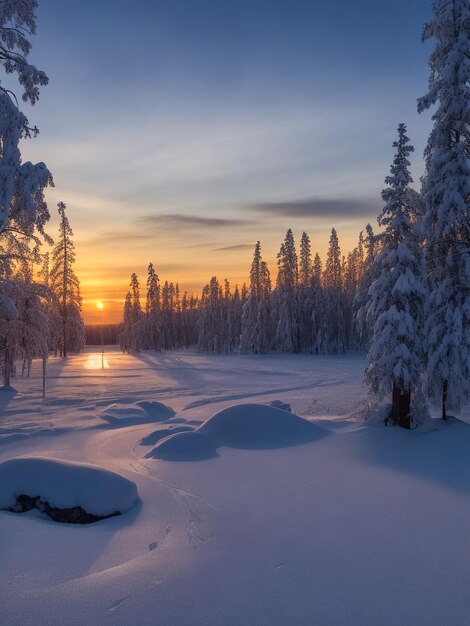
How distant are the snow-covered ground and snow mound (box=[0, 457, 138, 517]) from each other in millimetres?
261

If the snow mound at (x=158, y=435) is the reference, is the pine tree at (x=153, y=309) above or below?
above

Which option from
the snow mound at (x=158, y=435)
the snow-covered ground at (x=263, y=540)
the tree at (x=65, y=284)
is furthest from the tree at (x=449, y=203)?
the tree at (x=65, y=284)

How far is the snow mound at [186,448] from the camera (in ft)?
35.6

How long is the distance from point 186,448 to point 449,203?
10.6m

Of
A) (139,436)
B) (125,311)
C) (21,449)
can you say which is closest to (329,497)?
(139,436)

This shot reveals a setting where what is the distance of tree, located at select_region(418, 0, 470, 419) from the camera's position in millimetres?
13195

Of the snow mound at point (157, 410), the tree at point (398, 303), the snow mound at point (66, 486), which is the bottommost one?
the snow mound at point (157, 410)

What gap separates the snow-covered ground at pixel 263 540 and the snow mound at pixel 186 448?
35 cm

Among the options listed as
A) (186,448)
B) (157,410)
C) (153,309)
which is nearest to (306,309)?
(153,309)

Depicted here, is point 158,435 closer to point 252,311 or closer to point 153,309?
point 252,311

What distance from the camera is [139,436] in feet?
43.9

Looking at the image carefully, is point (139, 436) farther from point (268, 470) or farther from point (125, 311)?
point (125, 311)

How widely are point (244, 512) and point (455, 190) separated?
1136 cm

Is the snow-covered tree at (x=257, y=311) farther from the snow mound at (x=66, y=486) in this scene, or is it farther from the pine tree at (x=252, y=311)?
the snow mound at (x=66, y=486)
